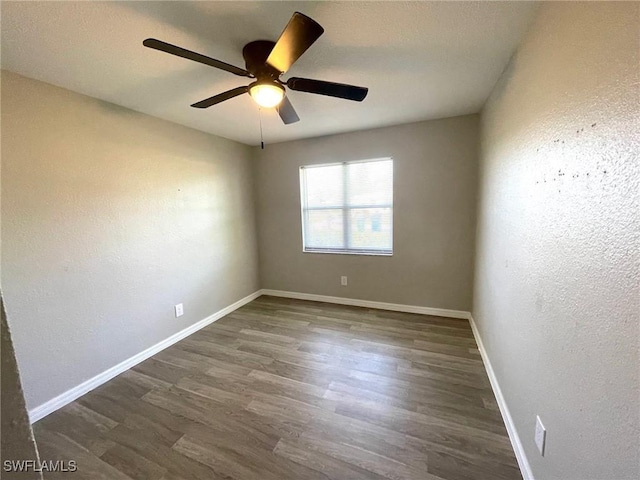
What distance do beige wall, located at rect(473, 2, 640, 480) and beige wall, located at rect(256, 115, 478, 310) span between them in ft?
4.32

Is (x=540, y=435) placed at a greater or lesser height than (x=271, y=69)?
lesser

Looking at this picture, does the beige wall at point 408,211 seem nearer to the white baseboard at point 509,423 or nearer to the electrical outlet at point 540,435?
the white baseboard at point 509,423

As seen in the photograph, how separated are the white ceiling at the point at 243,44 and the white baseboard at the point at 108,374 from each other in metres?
2.17

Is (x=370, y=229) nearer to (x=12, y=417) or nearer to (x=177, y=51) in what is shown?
(x=177, y=51)

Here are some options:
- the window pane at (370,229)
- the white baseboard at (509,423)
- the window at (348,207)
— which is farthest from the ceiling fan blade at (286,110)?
the white baseboard at (509,423)

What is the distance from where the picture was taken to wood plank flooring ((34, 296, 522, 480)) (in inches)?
55.2

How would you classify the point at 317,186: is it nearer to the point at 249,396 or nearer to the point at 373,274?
the point at 373,274

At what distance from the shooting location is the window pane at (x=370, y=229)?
3.33 m

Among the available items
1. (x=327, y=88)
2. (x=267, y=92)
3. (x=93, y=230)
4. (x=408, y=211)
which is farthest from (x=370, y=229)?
(x=93, y=230)

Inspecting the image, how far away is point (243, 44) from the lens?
1493 millimetres

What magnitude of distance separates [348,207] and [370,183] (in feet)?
1.39

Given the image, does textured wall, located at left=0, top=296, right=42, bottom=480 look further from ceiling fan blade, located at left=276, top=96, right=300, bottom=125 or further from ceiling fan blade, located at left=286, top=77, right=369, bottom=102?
ceiling fan blade, located at left=276, top=96, right=300, bottom=125

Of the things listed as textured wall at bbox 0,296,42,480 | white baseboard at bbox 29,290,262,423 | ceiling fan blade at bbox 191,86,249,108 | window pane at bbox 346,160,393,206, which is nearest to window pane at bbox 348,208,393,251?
window pane at bbox 346,160,393,206

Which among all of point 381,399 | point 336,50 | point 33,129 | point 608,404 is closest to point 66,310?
point 33,129
